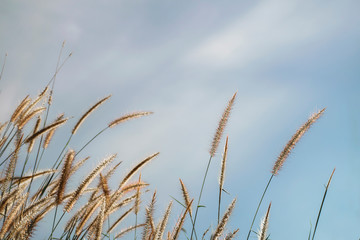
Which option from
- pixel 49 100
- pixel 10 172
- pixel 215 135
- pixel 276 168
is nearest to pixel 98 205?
pixel 10 172

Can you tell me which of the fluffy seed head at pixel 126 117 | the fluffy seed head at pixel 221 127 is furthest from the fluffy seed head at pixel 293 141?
the fluffy seed head at pixel 126 117

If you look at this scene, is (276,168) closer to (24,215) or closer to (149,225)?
(149,225)

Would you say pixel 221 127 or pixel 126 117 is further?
pixel 126 117

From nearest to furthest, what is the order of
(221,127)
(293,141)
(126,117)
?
(293,141)
(221,127)
(126,117)

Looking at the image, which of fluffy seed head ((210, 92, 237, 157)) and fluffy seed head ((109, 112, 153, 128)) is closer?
fluffy seed head ((210, 92, 237, 157))

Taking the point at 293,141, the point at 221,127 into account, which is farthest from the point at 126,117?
the point at 293,141

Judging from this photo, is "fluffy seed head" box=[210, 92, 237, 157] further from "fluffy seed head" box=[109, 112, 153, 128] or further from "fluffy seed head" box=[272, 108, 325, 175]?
"fluffy seed head" box=[109, 112, 153, 128]

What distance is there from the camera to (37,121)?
4430 mm

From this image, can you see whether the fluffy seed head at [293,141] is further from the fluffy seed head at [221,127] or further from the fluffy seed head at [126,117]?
the fluffy seed head at [126,117]

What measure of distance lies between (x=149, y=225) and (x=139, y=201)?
327 millimetres

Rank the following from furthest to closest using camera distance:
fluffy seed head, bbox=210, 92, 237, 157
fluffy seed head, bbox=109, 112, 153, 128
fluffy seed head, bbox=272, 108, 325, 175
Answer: fluffy seed head, bbox=109, 112, 153, 128 → fluffy seed head, bbox=210, 92, 237, 157 → fluffy seed head, bbox=272, 108, 325, 175

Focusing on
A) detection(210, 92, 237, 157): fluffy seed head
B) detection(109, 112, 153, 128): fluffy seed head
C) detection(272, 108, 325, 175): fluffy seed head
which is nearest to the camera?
detection(272, 108, 325, 175): fluffy seed head

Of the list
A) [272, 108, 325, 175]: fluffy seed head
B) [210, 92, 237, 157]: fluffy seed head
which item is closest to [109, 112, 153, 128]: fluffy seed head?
[210, 92, 237, 157]: fluffy seed head

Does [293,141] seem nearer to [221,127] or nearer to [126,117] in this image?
[221,127]
